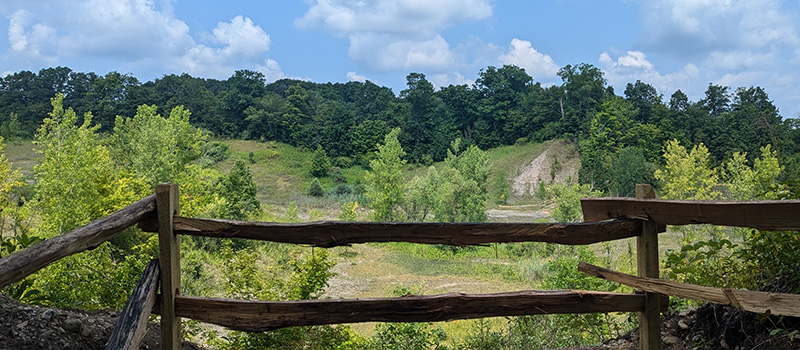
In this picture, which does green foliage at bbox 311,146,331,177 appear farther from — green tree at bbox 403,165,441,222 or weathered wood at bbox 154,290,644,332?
weathered wood at bbox 154,290,644,332

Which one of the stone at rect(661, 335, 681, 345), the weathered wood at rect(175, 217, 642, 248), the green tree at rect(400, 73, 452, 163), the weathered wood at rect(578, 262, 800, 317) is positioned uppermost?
the green tree at rect(400, 73, 452, 163)

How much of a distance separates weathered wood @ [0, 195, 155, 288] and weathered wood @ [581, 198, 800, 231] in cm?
191

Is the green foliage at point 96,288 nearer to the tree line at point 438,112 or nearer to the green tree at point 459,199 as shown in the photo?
the green tree at point 459,199

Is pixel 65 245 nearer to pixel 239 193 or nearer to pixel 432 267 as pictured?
pixel 432 267

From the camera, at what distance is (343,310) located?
7.69ft

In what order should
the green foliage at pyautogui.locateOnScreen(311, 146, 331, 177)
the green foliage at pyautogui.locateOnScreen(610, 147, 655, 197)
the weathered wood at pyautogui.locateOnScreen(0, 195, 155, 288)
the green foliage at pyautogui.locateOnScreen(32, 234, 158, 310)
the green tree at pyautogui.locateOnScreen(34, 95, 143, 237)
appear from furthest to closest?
the green foliage at pyautogui.locateOnScreen(311, 146, 331, 177) → the green foliage at pyautogui.locateOnScreen(610, 147, 655, 197) → the green tree at pyautogui.locateOnScreen(34, 95, 143, 237) → the green foliage at pyautogui.locateOnScreen(32, 234, 158, 310) → the weathered wood at pyautogui.locateOnScreen(0, 195, 155, 288)

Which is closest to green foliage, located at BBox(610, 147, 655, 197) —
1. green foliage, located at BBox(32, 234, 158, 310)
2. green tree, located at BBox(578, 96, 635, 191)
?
green tree, located at BBox(578, 96, 635, 191)

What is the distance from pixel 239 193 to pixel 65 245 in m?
18.2

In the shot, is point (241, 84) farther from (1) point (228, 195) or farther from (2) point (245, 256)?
(2) point (245, 256)

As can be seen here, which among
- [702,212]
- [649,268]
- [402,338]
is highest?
[702,212]

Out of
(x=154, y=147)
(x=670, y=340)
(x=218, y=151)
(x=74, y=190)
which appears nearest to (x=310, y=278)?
(x=670, y=340)

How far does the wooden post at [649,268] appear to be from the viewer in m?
2.52

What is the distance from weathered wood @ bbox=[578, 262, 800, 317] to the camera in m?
2.02

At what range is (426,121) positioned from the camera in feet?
165
